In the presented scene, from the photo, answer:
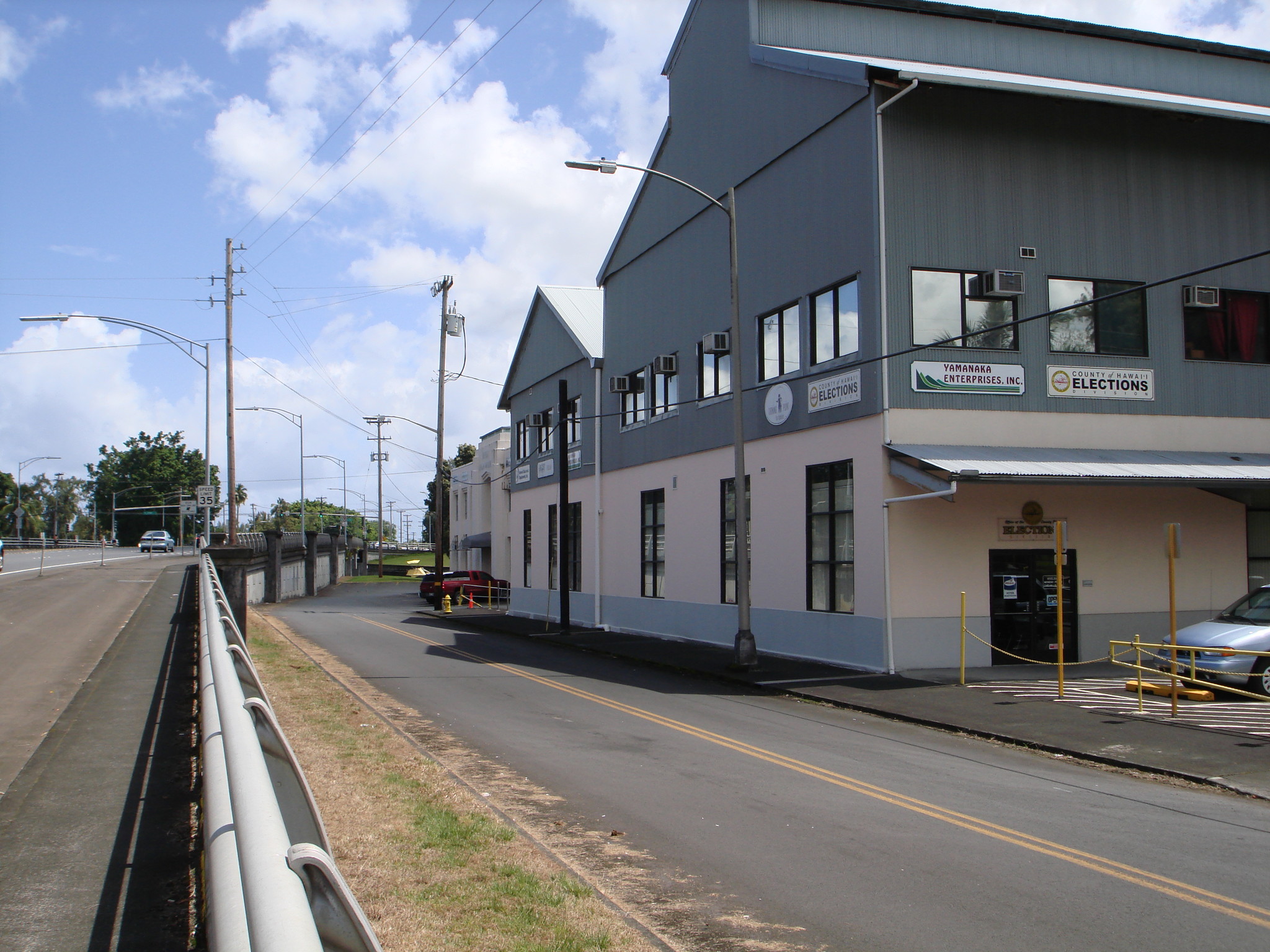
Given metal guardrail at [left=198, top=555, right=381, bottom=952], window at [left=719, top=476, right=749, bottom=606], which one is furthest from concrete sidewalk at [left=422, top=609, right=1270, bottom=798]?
metal guardrail at [left=198, top=555, right=381, bottom=952]

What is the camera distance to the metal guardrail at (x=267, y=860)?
2.26m

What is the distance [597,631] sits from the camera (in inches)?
1228

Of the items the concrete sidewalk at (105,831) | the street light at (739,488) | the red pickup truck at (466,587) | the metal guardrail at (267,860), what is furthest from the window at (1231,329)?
the red pickup truck at (466,587)

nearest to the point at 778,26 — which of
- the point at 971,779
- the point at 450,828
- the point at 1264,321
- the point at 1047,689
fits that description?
the point at 1264,321

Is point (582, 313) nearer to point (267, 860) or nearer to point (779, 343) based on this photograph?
point (779, 343)

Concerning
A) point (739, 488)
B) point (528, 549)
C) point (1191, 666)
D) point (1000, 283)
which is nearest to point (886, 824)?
point (1191, 666)

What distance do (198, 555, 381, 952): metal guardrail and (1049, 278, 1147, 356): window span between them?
1828cm

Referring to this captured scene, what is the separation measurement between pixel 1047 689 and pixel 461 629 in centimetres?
2141

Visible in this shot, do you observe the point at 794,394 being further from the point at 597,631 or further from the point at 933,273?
the point at 597,631

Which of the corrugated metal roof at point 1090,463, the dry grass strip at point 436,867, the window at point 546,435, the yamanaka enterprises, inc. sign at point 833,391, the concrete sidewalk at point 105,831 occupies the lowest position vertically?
the dry grass strip at point 436,867

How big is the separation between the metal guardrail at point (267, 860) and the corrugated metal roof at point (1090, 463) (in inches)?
553

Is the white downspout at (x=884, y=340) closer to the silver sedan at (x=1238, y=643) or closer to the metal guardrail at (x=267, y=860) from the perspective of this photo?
the silver sedan at (x=1238, y=643)

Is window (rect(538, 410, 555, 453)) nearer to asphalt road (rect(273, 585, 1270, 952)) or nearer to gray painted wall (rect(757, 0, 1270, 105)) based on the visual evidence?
gray painted wall (rect(757, 0, 1270, 105))

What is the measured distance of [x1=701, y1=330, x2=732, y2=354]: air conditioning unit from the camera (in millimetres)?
23312
